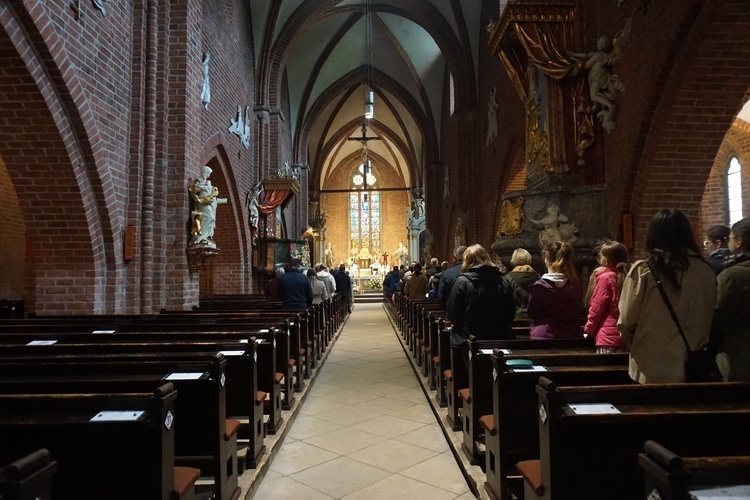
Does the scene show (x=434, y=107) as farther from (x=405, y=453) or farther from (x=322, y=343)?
(x=405, y=453)

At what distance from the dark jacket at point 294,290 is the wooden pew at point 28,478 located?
5.70 metres

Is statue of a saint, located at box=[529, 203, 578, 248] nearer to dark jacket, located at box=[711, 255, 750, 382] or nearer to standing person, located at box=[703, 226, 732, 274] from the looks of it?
standing person, located at box=[703, 226, 732, 274]

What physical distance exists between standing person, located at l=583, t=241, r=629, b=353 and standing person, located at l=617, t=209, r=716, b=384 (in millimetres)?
884

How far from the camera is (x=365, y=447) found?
12.9ft

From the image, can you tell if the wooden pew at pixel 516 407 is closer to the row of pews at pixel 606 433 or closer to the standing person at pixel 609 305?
the row of pews at pixel 606 433

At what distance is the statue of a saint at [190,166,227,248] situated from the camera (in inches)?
284

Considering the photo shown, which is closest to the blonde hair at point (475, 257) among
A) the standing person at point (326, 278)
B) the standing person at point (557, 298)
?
the standing person at point (557, 298)

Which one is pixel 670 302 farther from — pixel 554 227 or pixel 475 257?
pixel 554 227

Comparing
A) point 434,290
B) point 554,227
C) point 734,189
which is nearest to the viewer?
point 554,227

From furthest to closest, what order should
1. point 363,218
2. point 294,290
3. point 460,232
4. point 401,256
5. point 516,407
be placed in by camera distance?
point 363,218 < point 401,256 < point 460,232 < point 294,290 < point 516,407

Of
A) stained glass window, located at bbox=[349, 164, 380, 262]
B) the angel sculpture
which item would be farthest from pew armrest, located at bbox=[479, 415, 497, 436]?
stained glass window, located at bbox=[349, 164, 380, 262]

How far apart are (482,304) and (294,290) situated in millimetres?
3776

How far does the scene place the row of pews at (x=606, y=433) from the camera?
1.26m

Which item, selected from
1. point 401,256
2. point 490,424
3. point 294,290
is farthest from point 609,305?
point 401,256
